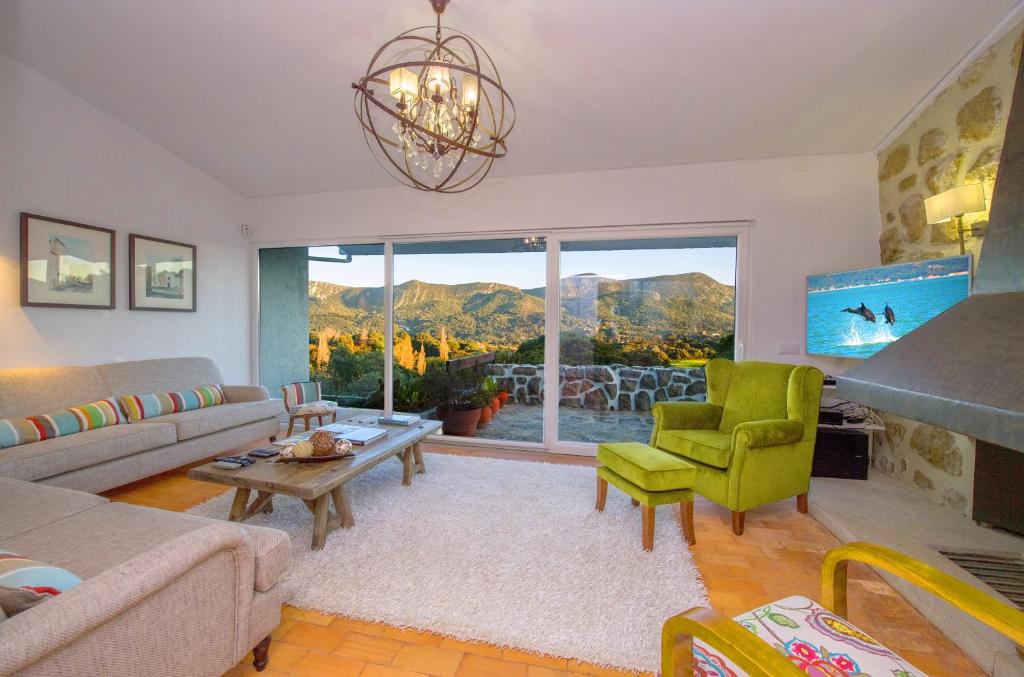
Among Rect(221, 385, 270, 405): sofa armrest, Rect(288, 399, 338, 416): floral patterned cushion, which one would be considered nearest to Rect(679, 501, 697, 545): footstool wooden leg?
Rect(288, 399, 338, 416): floral patterned cushion

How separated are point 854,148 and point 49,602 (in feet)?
16.1

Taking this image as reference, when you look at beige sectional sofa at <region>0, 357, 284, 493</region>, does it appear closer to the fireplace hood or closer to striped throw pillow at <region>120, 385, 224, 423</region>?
striped throw pillow at <region>120, 385, 224, 423</region>

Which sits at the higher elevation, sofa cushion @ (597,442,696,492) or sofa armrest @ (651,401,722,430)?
sofa armrest @ (651,401,722,430)

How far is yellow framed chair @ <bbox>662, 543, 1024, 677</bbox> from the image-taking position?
869 millimetres

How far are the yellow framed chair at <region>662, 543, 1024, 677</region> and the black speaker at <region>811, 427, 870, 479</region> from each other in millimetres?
2248

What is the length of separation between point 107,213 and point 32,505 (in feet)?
9.45

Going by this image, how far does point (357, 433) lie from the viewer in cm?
292

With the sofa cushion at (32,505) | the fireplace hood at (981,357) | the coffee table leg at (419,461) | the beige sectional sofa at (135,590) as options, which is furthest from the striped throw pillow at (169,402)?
the fireplace hood at (981,357)

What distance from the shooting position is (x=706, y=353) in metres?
3.82

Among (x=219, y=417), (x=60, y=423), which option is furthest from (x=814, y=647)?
(x=60, y=423)

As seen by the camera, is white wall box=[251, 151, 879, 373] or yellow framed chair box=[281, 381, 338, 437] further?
yellow framed chair box=[281, 381, 338, 437]

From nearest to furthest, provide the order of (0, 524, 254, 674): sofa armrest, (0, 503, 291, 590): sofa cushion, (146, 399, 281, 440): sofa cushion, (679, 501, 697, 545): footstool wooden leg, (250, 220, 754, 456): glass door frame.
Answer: (0, 524, 254, 674): sofa armrest
(0, 503, 291, 590): sofa cushion
(679, 501, 697, 545): footstool wooden leg
(146, 399, 281, 440): sofa cushion
(250, 220, 754, 456): glass door frame

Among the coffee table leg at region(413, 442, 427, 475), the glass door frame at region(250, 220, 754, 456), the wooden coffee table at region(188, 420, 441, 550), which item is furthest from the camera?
the glass door frame at region(250, 220, 754, 456)

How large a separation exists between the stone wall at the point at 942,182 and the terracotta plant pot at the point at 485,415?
3230mm
